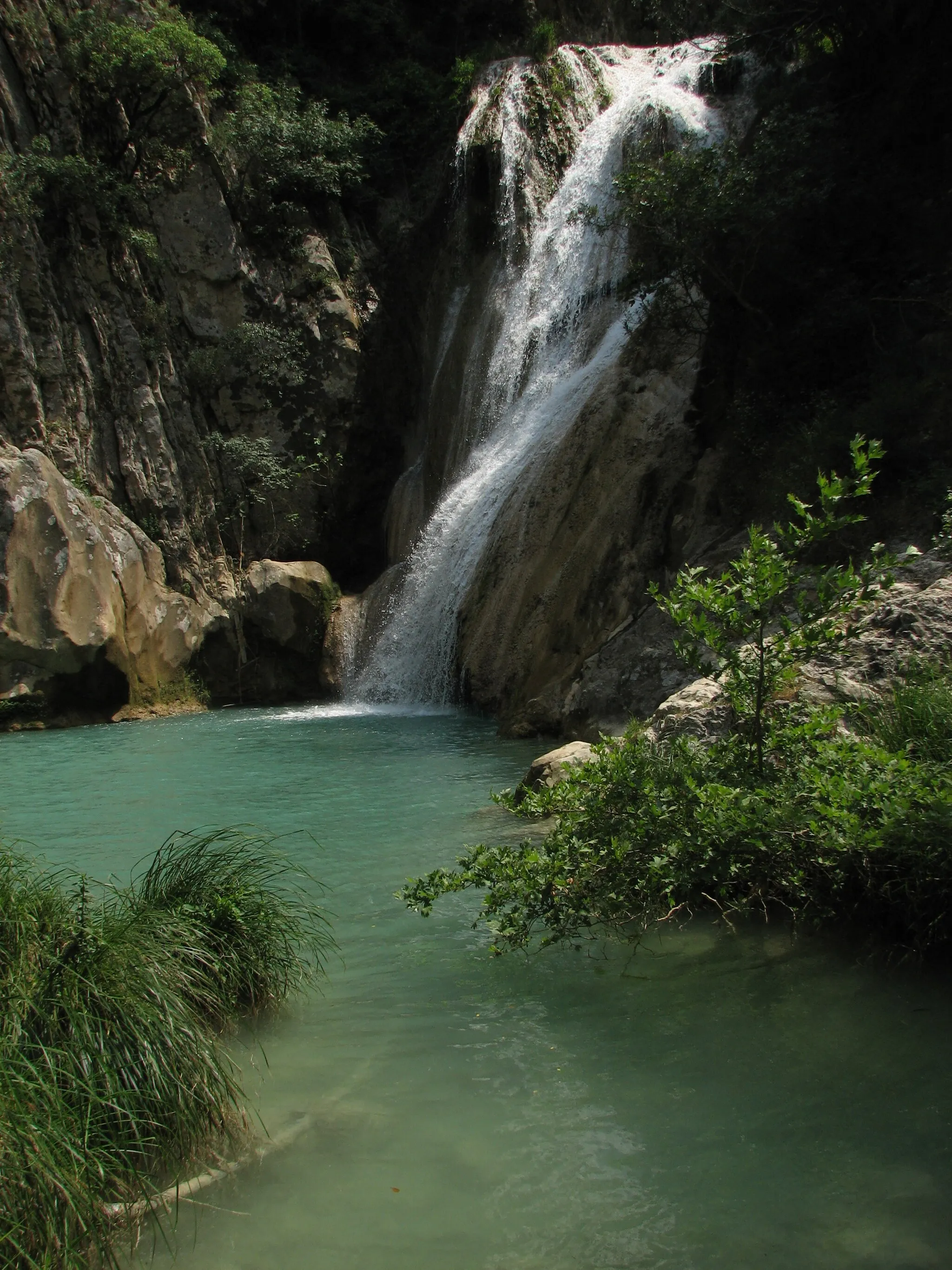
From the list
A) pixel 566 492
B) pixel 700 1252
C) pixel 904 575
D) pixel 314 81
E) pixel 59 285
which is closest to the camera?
pixel 700 1252

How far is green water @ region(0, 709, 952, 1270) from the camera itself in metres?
2.92

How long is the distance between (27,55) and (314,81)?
8645 millimetres

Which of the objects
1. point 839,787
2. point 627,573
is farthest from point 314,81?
point 839,787

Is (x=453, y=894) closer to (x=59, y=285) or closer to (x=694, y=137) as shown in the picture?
(x=694, y=137)

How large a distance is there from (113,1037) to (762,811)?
121 inches

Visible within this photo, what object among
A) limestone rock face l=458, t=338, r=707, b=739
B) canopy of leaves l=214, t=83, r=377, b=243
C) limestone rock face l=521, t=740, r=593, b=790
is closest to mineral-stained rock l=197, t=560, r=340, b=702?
limestone rock face l=458, t=338, r=707, b=739

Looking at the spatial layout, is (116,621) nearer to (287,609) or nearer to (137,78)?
(287,609)

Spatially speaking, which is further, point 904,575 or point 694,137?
point 694,137

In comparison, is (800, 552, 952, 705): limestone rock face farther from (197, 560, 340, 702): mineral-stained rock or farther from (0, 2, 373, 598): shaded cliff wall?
(0, 2, 373, 598): shaded cliff wall

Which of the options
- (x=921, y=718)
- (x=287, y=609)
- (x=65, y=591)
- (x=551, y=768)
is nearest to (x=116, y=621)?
(x=65, y=591)

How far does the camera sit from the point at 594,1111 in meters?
3.61

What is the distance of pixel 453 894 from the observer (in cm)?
613

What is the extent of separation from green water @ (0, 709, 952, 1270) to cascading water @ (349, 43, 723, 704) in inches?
455

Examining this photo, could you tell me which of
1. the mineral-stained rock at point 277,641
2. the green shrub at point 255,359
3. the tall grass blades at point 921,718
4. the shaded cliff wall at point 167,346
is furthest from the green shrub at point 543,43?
the tall grass blades at point 921,718
